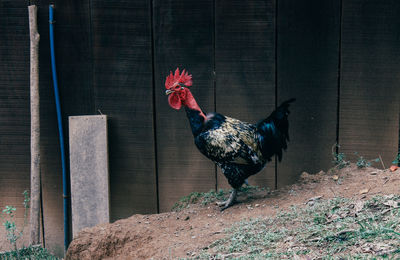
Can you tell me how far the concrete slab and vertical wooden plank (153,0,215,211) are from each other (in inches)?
23.2

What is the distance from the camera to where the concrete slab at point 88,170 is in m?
3.75

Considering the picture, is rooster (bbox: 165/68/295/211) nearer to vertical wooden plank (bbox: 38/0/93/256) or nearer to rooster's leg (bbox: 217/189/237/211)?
rooster's leg (bbox: 217/189/237/211)

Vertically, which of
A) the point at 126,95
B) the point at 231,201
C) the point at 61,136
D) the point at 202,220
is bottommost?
the point at 202,220

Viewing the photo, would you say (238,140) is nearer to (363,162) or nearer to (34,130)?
(363,162)

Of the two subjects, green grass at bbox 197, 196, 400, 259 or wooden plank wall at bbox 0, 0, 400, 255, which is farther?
wooden plank wall at bbox 0, 0, 400, 255

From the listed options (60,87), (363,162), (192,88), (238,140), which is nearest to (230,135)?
(238,140)

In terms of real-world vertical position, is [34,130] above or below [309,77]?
below

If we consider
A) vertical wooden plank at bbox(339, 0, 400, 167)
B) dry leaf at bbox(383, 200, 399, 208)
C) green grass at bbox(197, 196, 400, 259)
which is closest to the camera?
green grass at bbox(197, 196, 400, 259)

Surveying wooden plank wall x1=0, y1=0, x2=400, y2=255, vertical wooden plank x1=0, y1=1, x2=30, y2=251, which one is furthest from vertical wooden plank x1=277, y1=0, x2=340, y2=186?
vertical wooden plank x1=0, y1=1, x2=30, y2=251

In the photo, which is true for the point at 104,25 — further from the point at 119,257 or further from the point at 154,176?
the point at 119,257

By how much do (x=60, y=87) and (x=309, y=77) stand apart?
2.63m

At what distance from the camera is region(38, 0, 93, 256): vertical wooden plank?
3.81m

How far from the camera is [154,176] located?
3.96 m

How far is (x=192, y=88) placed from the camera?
151 inches
